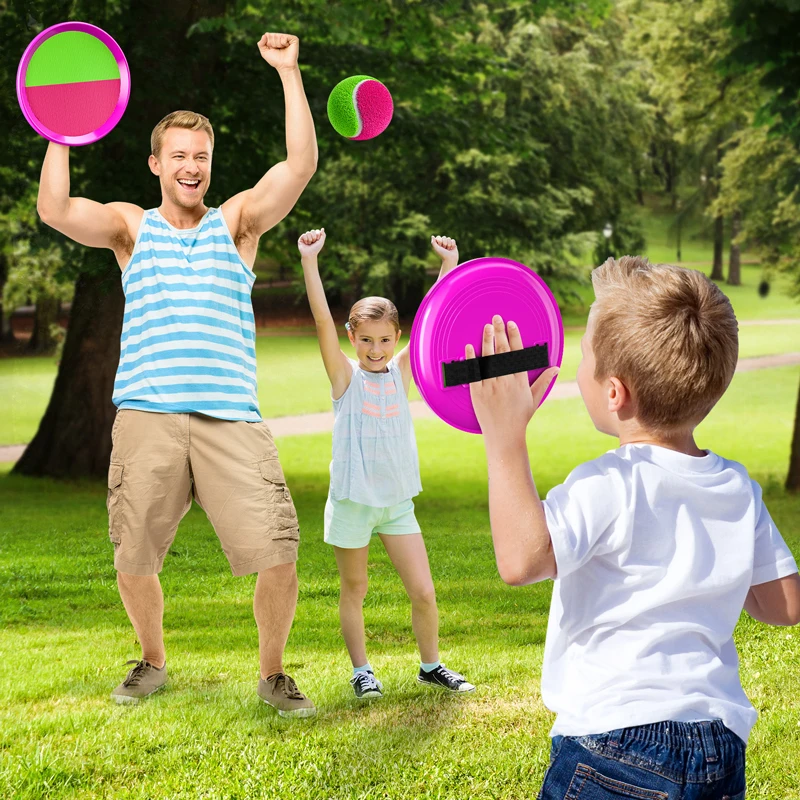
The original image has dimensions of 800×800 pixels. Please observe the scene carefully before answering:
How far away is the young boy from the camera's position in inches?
74.8

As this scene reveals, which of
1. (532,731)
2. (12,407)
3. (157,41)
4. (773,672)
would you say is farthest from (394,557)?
(12,407)

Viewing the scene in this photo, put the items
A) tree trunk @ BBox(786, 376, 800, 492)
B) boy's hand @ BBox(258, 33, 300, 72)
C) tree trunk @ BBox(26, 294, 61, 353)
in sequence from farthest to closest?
tree trunk @ BBox(26, 294, 61, 353) < tree trunk @ BBox(786, 376, 800, 492) < boy's hand @ BBox(258, 33, 300, 72)

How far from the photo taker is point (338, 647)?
588cm

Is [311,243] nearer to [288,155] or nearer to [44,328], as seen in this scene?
[288,155]

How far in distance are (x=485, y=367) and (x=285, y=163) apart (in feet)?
7.30

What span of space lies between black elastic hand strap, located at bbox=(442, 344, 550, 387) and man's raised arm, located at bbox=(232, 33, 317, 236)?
2.00m

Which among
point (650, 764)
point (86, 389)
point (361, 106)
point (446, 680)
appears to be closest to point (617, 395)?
point (650, 764)

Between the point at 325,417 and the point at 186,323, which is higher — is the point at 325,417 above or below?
below

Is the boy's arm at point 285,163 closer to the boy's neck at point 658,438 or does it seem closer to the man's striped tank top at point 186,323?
the man's striped tank top at point 186,323

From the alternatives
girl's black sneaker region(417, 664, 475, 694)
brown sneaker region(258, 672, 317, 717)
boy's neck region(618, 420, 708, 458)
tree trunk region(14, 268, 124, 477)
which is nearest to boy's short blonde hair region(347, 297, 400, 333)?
brown sneaker region(258, 672, 317, 717)

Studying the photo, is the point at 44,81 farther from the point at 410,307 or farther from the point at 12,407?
the point at 410,307

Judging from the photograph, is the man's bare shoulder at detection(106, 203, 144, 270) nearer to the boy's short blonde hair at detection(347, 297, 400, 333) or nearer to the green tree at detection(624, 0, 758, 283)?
the boy's short blonde hair at detection(347, 297, 400, 333)

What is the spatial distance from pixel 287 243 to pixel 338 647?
9859mm

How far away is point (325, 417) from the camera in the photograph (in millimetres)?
23828
